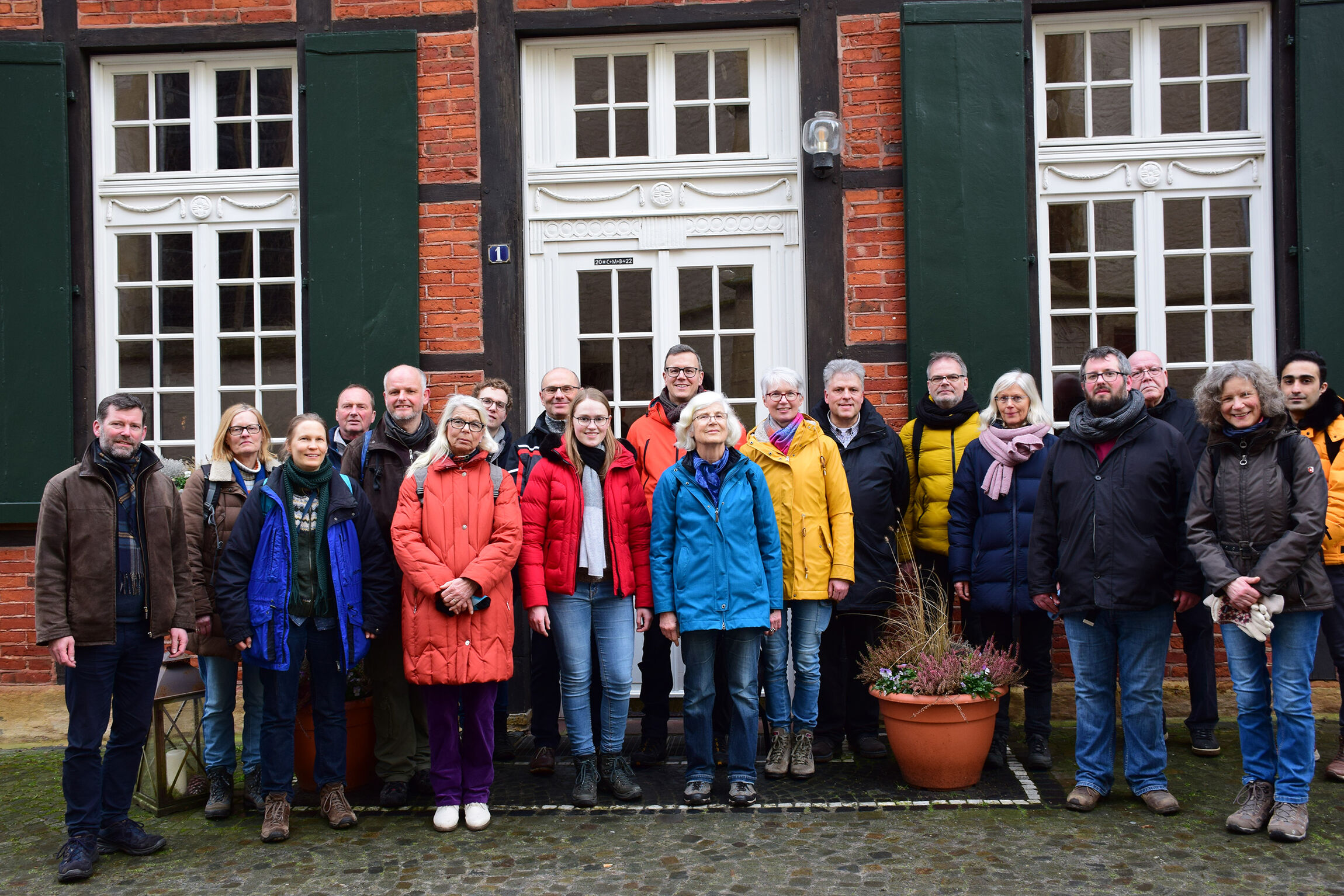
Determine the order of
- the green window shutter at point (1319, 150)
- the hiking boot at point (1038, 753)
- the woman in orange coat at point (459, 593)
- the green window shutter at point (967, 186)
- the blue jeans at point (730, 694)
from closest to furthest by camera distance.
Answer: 1. the woman in orange coat at point (459, 593)
2. the blue jeans at point (730, 694)
3. the hiking boot at point (1038, 753)
4. the green window shutter at point (1319, 150)
5. the green window shutter at point (967, 186)

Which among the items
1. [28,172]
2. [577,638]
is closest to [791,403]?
[577,638]

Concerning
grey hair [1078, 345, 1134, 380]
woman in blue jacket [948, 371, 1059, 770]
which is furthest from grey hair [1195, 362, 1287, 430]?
woman in blue jacket [948, 371, 1059, 770]

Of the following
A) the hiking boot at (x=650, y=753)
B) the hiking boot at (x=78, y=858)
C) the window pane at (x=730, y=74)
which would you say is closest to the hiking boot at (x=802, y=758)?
the hiking boot at (x=650, y=753)

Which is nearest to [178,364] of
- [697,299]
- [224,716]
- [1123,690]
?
[224,716]

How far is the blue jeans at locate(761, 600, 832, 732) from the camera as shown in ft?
15.6

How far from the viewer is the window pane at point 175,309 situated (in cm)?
649

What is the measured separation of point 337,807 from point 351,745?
43cm

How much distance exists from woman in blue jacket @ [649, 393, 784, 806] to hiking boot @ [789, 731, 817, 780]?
11.8 inches

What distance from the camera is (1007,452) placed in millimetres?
4723

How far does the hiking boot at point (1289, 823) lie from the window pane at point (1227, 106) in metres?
3.94

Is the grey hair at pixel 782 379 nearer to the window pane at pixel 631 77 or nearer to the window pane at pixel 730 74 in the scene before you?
the window pane at pixel 730 74

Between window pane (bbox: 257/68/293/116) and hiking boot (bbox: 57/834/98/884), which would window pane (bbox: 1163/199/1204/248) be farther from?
hiking boot (bbox: 57/834/98/884)

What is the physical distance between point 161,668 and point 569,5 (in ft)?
13.8

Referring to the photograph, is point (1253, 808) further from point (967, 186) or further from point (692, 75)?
point (692, 75)
